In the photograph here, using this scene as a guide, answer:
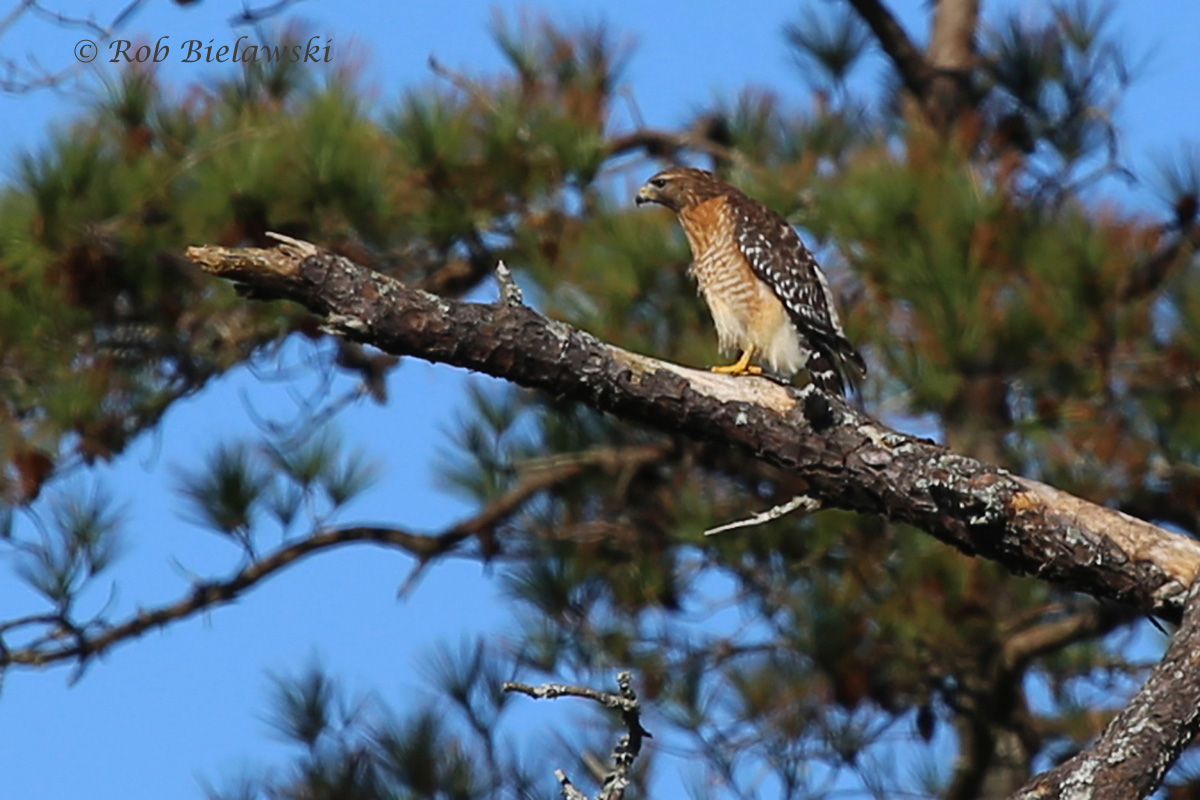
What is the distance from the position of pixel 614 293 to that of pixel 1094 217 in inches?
53.9

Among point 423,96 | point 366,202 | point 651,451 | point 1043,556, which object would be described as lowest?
point 1043,556

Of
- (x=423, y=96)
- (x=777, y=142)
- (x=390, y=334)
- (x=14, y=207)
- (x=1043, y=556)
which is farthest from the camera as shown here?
(x=777, y=142)

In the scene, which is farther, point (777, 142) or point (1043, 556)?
point (777, 142)

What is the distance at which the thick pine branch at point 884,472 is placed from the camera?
3102 mm

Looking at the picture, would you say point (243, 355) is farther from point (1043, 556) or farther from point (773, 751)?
point (1043, 556)

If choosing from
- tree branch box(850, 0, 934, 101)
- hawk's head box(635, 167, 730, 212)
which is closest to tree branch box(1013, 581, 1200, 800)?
hawk's head box(635, 167, 730, 212)

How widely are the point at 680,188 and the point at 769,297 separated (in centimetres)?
51

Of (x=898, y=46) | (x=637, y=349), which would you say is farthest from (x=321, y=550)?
(x=898, y=46)

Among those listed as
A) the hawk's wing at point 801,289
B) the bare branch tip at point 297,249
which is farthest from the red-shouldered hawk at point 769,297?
the bare branch tip at point 297,249

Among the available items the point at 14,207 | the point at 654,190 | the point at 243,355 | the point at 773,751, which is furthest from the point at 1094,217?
the point at 14,207

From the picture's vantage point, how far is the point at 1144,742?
8.43 feet

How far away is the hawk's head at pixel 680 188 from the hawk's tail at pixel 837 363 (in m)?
0.58

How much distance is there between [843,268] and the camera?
572cm

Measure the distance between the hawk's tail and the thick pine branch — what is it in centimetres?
169
